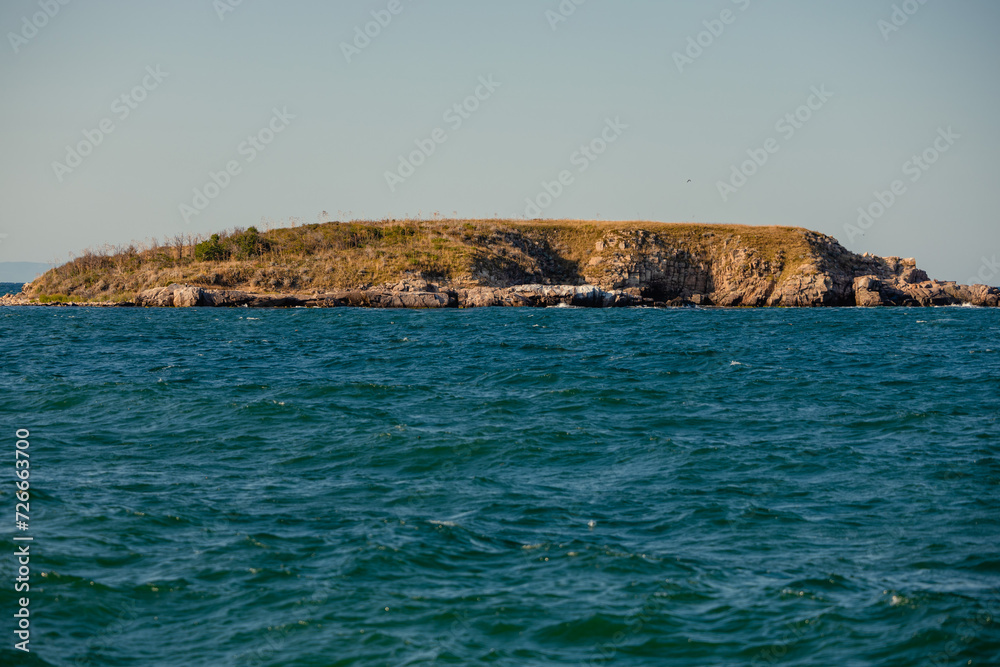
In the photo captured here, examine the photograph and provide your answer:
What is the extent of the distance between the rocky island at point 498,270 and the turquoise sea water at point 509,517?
50262 mm

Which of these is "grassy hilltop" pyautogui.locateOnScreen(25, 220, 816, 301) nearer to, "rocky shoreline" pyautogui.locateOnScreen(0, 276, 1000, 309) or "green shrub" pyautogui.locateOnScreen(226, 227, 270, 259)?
"green shrub" pyautogui.locateOnScreen(226, 227, 270, 259)

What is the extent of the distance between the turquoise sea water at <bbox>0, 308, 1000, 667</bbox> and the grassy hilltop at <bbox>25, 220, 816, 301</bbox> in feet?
183

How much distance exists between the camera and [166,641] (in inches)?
366

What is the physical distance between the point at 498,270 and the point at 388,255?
502 inches

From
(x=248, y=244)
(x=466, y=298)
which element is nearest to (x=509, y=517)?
(x=466, y=298)

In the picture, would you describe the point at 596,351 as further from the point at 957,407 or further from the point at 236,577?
the point at 236,577

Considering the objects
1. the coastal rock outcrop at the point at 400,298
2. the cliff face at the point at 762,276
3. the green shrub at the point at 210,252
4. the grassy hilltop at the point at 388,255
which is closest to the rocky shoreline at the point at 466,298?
the coastal rock outcrop at the point at 400,298

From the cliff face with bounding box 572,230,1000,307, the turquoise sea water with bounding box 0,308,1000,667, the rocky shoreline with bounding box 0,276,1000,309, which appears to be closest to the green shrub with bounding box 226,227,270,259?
the rocky shoreline with bounding box 0,276,1000,309

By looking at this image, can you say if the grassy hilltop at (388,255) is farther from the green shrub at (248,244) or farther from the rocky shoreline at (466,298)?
the rocky shoreline at (466,298)

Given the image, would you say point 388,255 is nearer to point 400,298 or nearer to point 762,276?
point 400,298

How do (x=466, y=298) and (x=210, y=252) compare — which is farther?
(x=210, y=252)

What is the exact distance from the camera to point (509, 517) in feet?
44.2

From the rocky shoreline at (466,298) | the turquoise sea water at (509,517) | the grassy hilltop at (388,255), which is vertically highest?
the grassy hilltop at (388,255)

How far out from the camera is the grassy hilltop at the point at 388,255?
3342 inches
